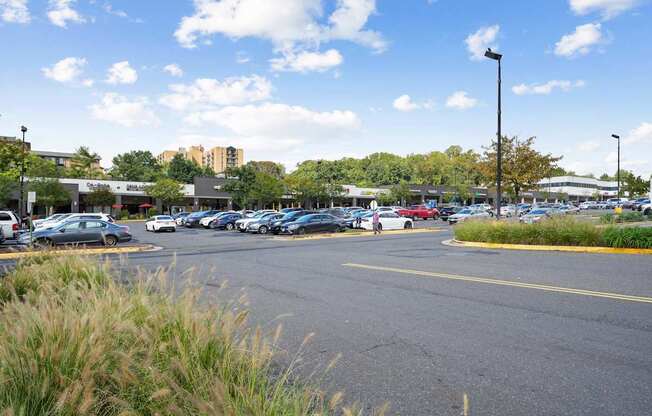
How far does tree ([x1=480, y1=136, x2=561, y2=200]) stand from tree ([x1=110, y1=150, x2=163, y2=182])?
79295 mm

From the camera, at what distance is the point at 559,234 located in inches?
705

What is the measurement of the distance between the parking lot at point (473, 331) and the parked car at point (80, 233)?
514 inches

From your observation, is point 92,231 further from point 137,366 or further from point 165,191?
point 165,191

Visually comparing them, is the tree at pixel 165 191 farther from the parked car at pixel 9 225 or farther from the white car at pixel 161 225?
the parked car at pixel 9 225

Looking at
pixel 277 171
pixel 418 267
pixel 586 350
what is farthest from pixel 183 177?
pixel 586 350

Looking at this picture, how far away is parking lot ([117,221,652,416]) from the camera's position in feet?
13.6

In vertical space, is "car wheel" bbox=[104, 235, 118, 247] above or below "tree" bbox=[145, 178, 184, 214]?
below

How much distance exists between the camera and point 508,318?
683 cm

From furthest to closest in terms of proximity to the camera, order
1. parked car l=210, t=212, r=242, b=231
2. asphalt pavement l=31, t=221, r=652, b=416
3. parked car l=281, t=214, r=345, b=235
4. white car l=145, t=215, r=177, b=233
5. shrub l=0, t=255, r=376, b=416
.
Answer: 1. parked car l=210, t=212, r=242, b=231
2. white car l=145, t=215, r=177, b=233
3. parked car l=281, t=214, r=345, b=235
4. asphalt pavement l=31, t=221, r=652, b=416
5. shrub l=0, t=255, r=376, b=416

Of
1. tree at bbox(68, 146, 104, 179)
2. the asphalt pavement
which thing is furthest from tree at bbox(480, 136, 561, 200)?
tree at bbox(68, 146, 104, 179)

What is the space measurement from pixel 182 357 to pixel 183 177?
115m

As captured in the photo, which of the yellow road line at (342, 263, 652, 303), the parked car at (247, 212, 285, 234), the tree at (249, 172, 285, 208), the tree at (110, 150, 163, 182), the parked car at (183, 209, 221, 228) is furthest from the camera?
the tree at (110, 150, 163, 182)

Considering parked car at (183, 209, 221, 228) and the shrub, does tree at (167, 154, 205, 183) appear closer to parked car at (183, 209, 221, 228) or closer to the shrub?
parked car at (183, 209, 221, 228)

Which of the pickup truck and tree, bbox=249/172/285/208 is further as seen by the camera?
tree, bbox=249/172/285/208
